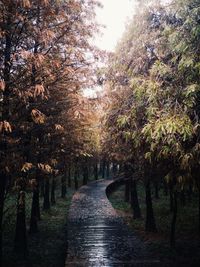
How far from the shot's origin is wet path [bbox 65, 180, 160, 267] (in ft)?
37.8

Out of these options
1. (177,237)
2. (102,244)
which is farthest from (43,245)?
(177,237)

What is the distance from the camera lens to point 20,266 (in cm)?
1229

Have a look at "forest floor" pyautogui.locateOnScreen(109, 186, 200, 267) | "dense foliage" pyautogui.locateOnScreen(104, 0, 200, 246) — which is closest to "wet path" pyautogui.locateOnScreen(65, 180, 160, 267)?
"forest floor" pyautogui.locateOnScreen(109, 186, 200, 267)

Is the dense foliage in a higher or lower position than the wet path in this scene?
higher

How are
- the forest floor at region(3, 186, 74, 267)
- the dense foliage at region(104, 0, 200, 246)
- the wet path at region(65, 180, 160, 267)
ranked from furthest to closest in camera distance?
the forest floor at region(3, 186, 74, 267) → the wet path at region(65, 180, 160, 267) → the dense foliage at region(104, 0, 200, 246)

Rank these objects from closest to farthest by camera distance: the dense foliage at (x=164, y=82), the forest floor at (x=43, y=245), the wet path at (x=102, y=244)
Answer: the dense foliage at (x=164, y=82)
the wet path at (x=102, y=244)
the forest floor at (x=43, y=245)

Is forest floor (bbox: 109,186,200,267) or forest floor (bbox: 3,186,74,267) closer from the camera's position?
forest floor (bbox: 109,186,200,267)

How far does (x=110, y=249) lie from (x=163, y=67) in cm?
767

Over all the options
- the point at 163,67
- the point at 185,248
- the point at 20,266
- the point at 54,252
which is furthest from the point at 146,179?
the point at 163,67

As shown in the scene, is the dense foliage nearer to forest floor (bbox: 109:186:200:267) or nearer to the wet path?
the wet path

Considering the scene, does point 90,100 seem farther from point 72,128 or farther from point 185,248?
point 185,248

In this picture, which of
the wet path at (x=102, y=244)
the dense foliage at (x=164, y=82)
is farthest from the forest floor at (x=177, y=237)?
the dense foliage at (x=164, y=82)

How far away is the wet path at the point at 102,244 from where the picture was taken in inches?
454

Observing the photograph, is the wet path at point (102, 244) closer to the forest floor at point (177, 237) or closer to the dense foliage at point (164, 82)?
the forest floor at point (177, 237)
